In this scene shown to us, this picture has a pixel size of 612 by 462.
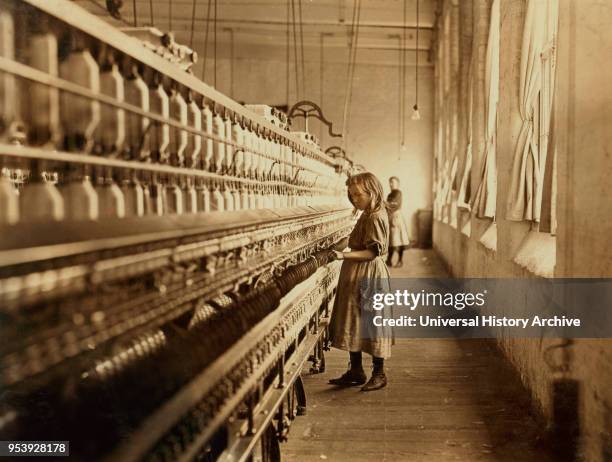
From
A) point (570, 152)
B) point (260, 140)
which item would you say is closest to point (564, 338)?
point (570, 152)

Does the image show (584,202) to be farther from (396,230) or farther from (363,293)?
(396,230)

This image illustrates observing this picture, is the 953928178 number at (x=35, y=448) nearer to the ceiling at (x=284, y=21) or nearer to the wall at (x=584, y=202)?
the wall at (x=584, y=202)

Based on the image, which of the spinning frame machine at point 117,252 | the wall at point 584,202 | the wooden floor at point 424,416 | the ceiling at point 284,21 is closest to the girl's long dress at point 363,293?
the wooden floor at point 424,416

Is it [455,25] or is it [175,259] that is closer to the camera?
[175,259]

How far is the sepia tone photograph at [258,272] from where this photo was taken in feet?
4.27

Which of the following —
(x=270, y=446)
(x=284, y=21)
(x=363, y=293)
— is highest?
(x=284, y=21)

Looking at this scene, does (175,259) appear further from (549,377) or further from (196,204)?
(549,377)

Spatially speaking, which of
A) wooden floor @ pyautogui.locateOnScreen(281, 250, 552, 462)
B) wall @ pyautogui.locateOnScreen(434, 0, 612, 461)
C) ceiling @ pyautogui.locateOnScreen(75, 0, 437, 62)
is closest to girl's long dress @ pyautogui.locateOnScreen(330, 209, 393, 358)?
wooden floor @ pyautogui.locateOnScreen(281, 250, 552, 462)

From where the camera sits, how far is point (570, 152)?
3.13 m

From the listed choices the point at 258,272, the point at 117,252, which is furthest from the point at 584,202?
the point at 117,252

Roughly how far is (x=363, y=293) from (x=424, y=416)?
37.9 inches

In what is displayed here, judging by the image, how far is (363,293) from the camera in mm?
4387

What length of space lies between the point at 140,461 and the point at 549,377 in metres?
2.75

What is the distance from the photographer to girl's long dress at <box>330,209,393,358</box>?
435 cm
